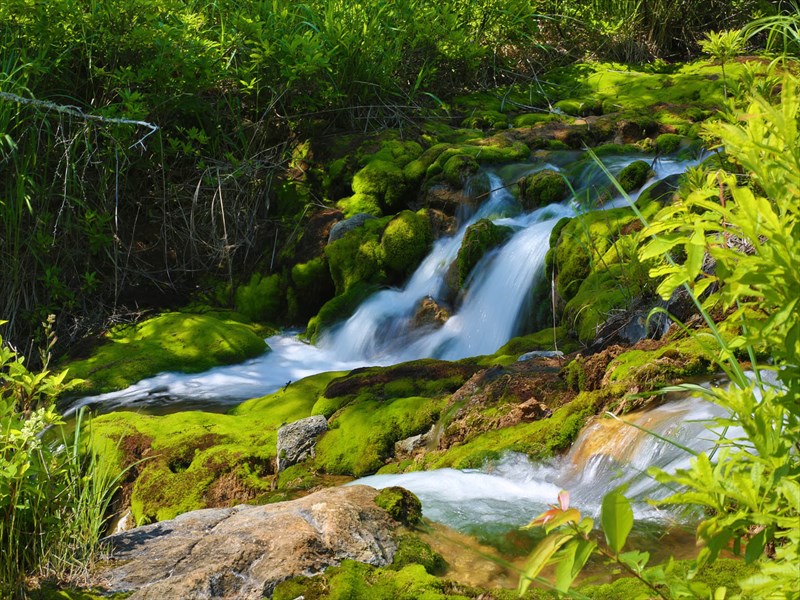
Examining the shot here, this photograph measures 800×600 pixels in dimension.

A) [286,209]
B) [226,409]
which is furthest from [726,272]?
[286,209]

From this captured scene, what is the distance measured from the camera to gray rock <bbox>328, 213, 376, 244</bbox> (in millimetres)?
9062

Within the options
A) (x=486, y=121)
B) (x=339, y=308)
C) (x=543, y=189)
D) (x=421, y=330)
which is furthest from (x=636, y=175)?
(x=486, y=121)

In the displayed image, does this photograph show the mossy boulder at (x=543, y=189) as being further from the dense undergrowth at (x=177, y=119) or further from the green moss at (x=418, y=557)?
the green moss at (x=418, y=557)

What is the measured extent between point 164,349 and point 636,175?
4.56m

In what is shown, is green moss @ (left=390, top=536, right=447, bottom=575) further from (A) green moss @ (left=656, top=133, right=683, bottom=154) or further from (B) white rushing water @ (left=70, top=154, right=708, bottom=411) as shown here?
(A) green moss @ (left=656, top=133, right=683, bottom=154)

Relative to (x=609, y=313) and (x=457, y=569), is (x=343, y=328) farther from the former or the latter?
(x=457, y=569)

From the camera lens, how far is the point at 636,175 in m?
7.59

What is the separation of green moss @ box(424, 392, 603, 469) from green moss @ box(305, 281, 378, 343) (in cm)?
402

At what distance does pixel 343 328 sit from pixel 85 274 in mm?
2665

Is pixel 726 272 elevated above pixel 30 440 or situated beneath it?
elevated above

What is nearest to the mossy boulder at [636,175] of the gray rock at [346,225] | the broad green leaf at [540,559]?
the gray rock at [346,225]

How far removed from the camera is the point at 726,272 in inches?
53.7

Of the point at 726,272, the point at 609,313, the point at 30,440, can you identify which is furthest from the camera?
the point at 609,313

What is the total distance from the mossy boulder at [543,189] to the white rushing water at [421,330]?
0.13 meters
